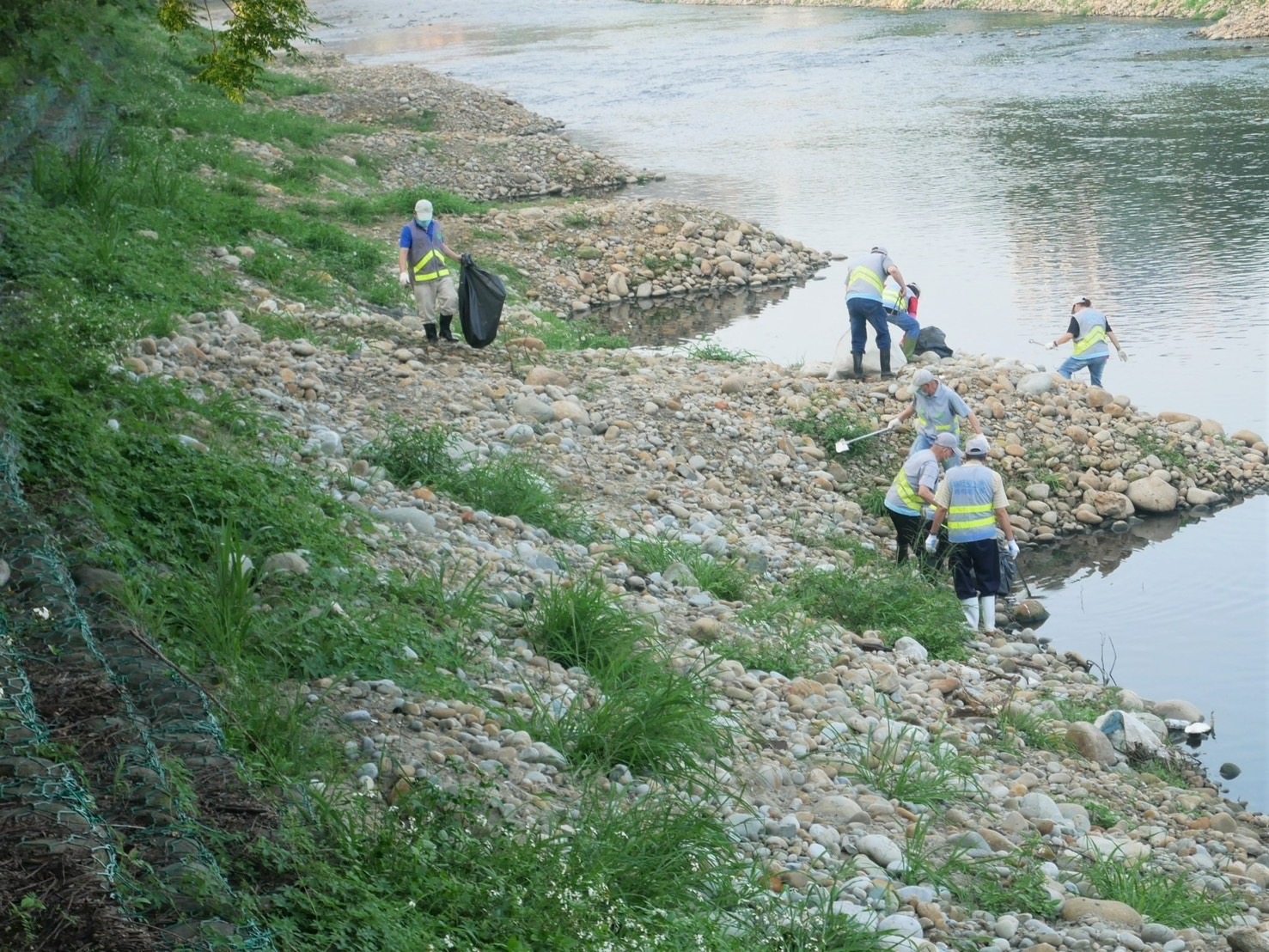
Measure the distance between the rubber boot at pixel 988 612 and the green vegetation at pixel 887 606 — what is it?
0.28 m

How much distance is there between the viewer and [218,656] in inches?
241

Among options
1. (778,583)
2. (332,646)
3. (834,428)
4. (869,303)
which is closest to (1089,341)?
(869,303)

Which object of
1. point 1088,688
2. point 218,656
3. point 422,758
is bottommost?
point 1088,688

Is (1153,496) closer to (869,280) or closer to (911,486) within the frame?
(911,486)

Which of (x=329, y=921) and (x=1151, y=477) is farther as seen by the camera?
(x=1151, y=477)

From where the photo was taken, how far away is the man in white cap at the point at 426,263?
12.9 m

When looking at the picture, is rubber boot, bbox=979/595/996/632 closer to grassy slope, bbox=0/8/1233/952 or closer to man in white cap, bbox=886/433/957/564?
grassy slope, bbox=0/8/1233/952

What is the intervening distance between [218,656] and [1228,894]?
5282mm

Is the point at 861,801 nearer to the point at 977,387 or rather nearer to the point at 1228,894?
the point at 1228,894

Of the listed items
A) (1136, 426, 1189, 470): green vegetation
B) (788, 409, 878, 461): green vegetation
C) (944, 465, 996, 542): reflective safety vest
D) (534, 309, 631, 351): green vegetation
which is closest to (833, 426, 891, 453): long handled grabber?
(788, 409, 878, 461): green vegetation

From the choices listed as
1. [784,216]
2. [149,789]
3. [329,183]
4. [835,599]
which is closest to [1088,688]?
[835,599]

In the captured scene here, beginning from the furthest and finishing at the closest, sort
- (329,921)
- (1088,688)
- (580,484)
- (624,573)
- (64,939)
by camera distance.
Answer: (580,484), (1088,688), (624,573), (329,921), (64,939)

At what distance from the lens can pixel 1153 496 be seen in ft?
44.6

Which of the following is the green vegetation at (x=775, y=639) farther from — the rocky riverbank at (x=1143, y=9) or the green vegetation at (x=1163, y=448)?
the rocky riverbank at (x=1143, y=9)
